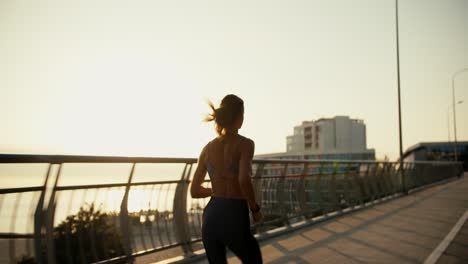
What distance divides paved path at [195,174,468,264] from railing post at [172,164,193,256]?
0.71 meters

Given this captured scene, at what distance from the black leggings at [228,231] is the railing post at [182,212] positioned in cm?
435

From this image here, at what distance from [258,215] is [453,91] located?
242 ft

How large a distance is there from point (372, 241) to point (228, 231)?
6750mm

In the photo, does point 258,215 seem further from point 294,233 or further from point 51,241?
point 294,233

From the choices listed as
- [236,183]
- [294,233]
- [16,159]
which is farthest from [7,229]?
[294,233]

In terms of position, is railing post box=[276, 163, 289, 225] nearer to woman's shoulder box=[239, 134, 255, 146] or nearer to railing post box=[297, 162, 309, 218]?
railing post box=[297, 162, 309, 218]

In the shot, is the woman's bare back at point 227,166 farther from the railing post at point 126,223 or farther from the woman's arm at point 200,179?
the railing post at point 126,223

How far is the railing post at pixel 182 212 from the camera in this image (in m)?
8.30

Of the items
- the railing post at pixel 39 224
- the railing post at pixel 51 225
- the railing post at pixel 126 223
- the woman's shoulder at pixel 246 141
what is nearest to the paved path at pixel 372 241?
the railing post at pixel 126 223

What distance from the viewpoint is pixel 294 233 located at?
11.4m

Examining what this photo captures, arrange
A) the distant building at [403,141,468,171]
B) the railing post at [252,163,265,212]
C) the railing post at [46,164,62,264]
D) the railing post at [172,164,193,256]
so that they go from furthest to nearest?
the distant building at [403,141,468,171] → the railing post at [252,163,265,212] → the railing post at [172,164,193,256] → the railing post at [46,164,62,264]

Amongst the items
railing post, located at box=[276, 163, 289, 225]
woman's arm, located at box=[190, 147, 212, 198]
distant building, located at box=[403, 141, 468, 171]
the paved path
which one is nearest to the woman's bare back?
woman's arm, located at box=[190, 147, 212, 198]

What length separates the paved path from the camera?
8.34 m

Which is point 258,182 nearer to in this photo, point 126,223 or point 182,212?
point 182,212
